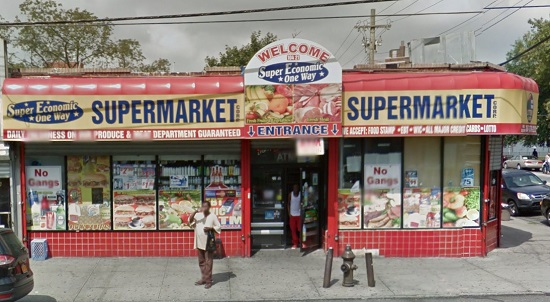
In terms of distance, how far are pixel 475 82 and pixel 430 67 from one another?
1.11 meters

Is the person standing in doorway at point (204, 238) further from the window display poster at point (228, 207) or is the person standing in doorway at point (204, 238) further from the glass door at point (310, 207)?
the glass door at point (310, 207)

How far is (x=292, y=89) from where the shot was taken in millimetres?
9109

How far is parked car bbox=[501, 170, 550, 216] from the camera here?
51.3 feet

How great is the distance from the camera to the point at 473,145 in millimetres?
10055

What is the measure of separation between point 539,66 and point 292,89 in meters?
31.9

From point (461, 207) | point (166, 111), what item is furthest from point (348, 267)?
point (166, 111)

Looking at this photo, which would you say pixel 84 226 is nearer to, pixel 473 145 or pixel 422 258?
pixel 422 258

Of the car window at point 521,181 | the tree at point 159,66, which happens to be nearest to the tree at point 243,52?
the tree at point 159,66

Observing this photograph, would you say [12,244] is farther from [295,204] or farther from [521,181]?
[521,181]

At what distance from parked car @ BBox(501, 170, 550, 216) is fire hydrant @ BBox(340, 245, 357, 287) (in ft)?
37.3

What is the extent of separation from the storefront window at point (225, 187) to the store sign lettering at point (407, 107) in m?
3.08

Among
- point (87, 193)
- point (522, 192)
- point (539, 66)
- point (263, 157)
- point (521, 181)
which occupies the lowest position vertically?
point (522, 192)

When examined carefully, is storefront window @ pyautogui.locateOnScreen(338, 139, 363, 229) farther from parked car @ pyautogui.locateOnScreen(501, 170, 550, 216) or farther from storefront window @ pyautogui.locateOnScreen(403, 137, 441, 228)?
parked car @ pyautogui.locateOnScreen(501, 170, 550, 216)

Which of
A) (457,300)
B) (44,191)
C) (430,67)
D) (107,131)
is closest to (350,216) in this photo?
(457,300)
